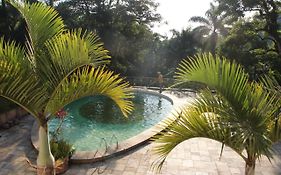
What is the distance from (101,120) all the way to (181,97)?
6133 mm

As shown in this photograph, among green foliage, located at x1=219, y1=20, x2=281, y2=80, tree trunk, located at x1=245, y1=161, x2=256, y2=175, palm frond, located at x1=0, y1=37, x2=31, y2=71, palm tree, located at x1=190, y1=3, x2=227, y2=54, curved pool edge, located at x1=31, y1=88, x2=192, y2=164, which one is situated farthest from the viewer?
palm tree, located at x1=190, y1=3, x2=227, y2=54

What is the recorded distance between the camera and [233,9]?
12656mm

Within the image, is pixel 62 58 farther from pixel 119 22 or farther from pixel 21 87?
pixel 119 22

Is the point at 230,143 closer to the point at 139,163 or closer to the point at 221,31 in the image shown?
the point at 139,163

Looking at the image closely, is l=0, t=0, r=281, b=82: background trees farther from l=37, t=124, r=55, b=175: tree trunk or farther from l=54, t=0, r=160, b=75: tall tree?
l=37, t=124, r=55, b=175: tree trunk

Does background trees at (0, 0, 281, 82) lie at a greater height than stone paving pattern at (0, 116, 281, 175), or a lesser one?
greater

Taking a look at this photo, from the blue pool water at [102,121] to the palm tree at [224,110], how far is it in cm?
534

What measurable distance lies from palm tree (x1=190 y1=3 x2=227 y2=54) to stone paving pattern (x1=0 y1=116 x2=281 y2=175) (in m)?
18.5

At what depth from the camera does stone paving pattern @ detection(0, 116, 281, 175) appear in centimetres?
580

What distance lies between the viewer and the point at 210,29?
25688 mm

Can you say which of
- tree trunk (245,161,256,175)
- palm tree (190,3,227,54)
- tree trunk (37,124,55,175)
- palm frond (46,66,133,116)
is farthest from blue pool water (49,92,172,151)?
palm tree (190,3,227,54)

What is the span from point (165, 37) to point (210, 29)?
556 centimetres

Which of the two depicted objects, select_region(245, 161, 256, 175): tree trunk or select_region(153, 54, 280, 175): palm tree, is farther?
select_region(245, 161, 256, 175): tree trunk

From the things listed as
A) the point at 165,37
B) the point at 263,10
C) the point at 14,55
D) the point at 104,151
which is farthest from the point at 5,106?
the point at 165,37
